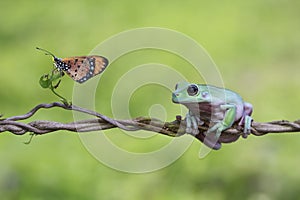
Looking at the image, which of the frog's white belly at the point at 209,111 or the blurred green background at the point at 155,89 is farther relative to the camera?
the blurred green background at the point at 155,89

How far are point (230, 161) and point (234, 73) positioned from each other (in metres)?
2.13

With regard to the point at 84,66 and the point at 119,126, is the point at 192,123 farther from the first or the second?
the point at 84,66

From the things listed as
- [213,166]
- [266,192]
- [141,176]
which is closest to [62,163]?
[141,176]

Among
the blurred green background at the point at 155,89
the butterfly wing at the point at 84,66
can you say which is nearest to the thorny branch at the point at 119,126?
the butterfly wing at the point at 84,66

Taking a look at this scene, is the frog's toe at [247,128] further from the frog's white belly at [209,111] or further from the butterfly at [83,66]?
→ the butterfly at [83,66]

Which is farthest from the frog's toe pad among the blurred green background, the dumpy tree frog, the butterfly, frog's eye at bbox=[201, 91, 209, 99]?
the blurred green background

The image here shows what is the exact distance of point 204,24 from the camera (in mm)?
6855

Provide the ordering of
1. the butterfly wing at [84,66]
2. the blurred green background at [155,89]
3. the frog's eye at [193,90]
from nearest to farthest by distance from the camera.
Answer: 1. the butterfly wing at [84,66]
2. the frog's eye at [193,90]
3. the blurred green background at [155,89]

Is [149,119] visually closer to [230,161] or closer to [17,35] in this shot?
[230,161]

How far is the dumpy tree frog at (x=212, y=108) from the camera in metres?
1.86

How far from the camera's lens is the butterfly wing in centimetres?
177

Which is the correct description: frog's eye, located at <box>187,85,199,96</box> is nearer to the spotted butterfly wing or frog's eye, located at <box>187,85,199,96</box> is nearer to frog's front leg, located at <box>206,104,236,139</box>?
frog's front leg, located at <box>206,104,236,139</box>

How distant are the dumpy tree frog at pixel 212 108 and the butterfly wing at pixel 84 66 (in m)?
0.26

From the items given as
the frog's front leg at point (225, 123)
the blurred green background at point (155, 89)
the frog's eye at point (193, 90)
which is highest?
the blurred green background at point (155, 89)
